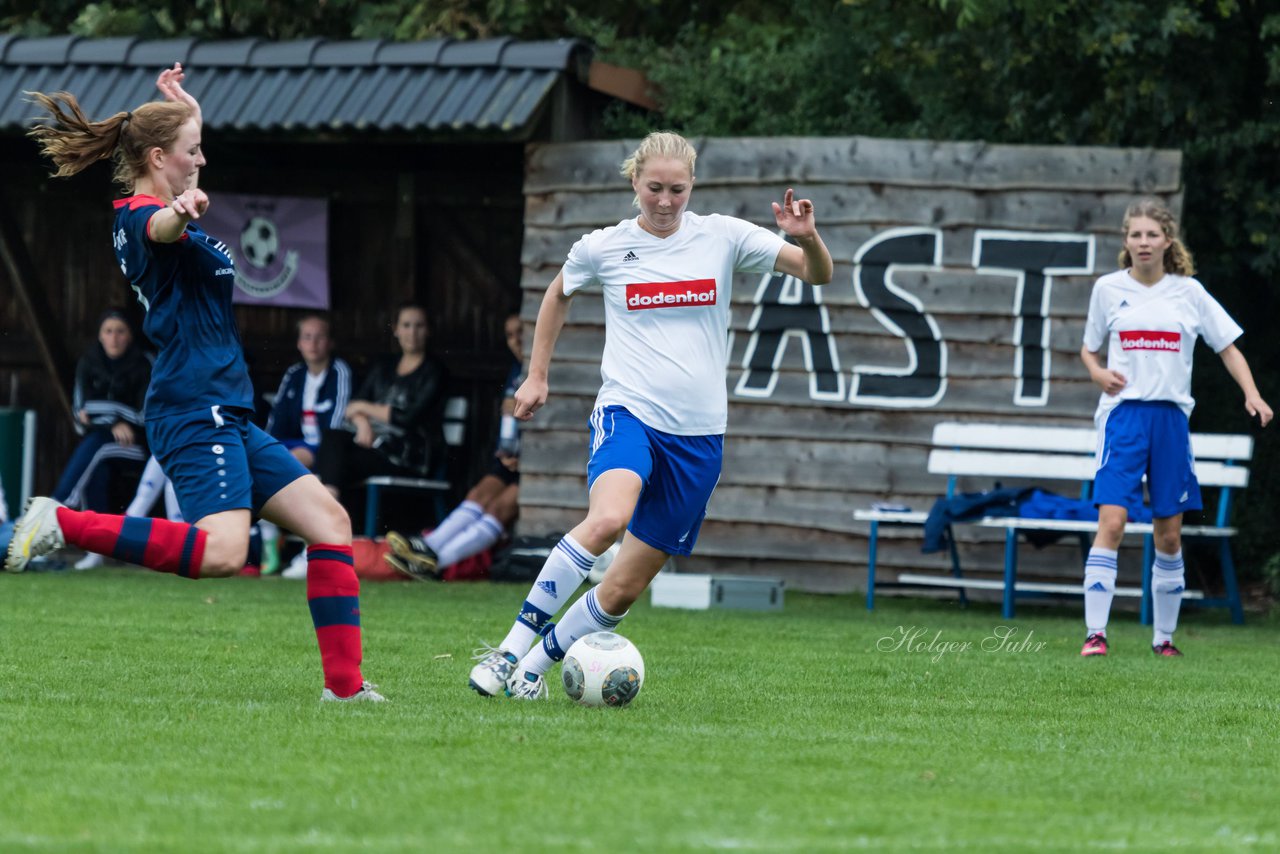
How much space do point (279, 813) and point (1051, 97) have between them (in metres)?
10.6

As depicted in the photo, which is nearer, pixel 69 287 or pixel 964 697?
pixel 964 697

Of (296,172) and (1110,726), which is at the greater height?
(296,172)

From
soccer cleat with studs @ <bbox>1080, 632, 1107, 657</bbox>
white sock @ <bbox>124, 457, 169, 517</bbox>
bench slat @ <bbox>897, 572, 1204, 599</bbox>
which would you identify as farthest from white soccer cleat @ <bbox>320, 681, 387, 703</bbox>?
white sock @ <bbox>124, 457, 169, 517</bbox>

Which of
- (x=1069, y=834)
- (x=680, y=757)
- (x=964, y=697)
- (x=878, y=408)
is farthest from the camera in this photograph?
(x=878, y=408)

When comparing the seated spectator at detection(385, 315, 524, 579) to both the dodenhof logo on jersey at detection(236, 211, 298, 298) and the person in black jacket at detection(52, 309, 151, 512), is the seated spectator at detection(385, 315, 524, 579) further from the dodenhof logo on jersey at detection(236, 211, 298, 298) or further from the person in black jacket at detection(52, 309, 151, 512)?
the person in black jacket at detection(52, 309, 151, 512)

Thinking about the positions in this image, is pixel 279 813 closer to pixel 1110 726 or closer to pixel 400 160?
pixel 1110 726

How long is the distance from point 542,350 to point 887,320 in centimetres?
624

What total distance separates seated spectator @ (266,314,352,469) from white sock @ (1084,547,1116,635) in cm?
667

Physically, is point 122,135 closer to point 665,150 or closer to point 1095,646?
point 665,150

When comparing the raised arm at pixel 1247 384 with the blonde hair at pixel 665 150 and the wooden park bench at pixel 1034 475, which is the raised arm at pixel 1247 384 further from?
the blonde hair at pixel 665 150

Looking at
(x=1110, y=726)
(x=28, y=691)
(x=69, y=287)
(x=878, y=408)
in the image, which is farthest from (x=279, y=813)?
(x=69, y=287)

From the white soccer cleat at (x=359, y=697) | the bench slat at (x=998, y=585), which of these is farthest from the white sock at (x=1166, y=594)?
the white soccer cleat at (x=359, y=697)

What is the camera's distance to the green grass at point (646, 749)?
418 cm

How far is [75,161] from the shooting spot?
6.23 m
